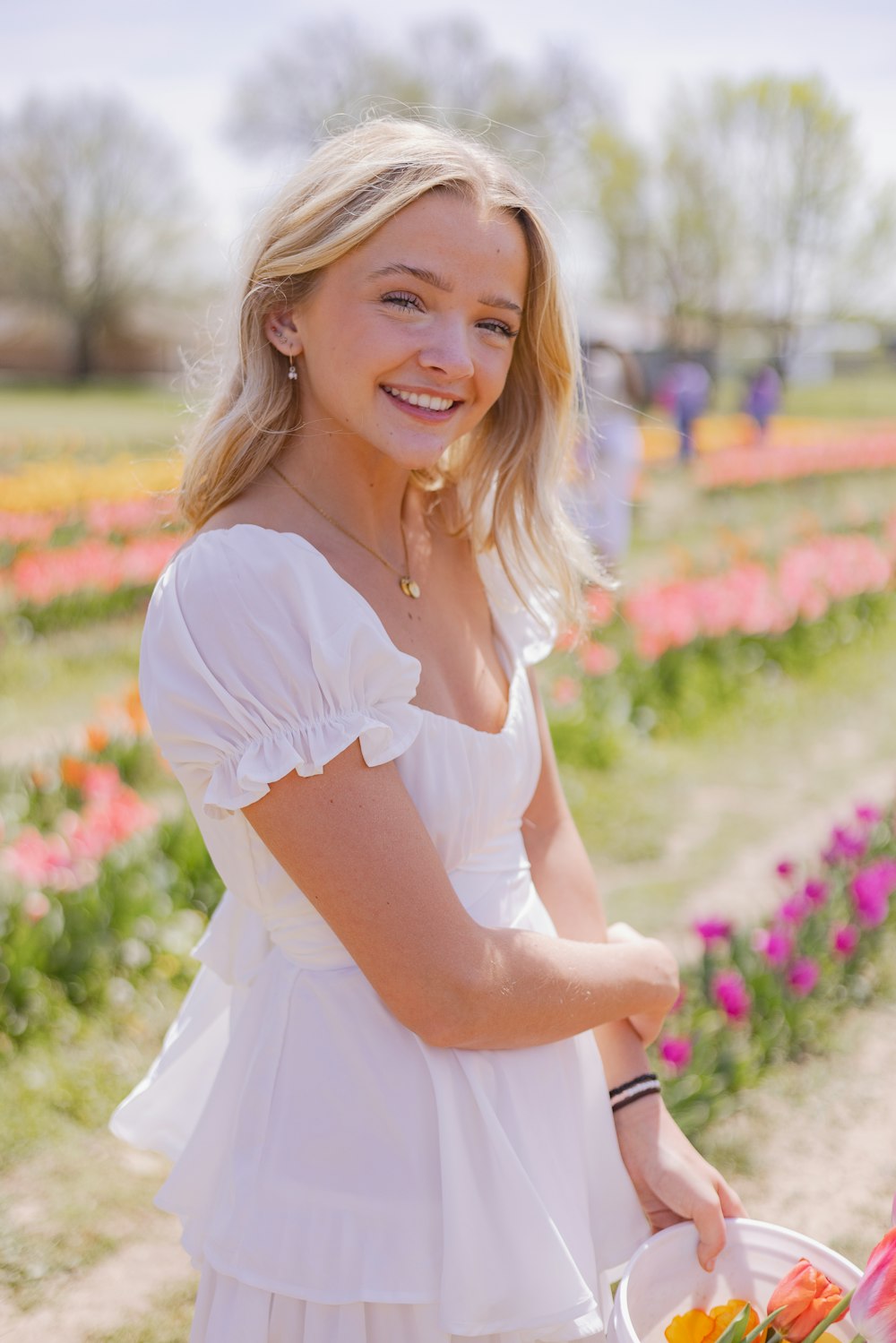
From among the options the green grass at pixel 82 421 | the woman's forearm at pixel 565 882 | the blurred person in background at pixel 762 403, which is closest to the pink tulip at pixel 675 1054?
the woman's forearm at pixel 565 882

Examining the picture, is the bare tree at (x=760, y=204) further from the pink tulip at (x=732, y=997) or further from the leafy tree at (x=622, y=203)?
the pink tulip at (x=732, y=997)

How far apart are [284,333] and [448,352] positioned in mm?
242

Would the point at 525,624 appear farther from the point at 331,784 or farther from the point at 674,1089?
the point at 674,1089

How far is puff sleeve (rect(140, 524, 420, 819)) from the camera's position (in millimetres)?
1400

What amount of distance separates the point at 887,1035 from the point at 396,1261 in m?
2.64

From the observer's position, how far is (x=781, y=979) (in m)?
3.51

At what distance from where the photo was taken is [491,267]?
1597 millimetres

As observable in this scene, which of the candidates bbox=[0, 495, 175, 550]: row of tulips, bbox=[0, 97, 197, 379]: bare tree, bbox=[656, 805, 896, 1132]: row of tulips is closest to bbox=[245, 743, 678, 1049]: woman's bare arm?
bbox=[656, 805, 896, 1132]: row of tulips

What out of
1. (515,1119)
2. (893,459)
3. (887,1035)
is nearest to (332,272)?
(515,1119)

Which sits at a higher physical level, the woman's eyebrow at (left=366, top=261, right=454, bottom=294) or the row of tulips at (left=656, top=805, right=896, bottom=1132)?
the woman's eyebrow at (left=366, top=261, right=454, bottom=294)

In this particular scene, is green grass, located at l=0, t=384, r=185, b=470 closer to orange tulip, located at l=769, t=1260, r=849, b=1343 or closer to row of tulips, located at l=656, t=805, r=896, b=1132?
row of tulips, located at l=656, t=805, r=896, b=1132

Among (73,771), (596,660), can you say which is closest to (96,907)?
(73,771)

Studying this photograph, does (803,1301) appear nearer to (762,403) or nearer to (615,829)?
(615,829)

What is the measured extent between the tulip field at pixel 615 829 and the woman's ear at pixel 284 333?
18.7 inches
